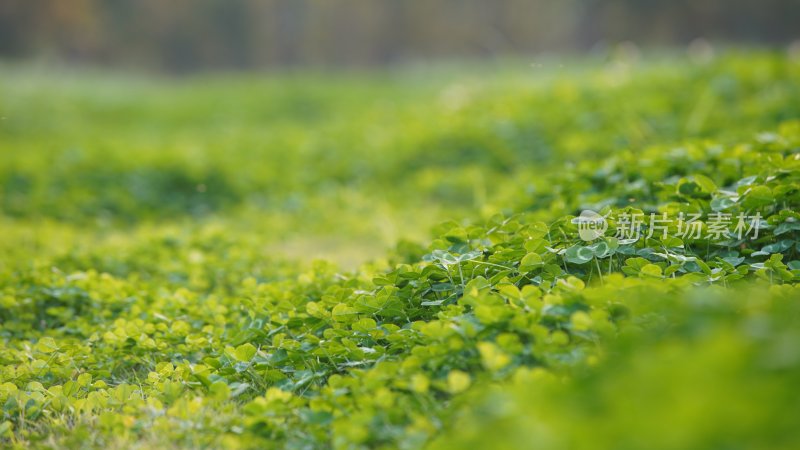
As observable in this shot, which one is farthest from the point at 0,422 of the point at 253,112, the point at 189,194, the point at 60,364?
the point at 253,112

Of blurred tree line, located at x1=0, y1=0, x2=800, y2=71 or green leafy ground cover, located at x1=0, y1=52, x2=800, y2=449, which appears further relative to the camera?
blurred tree line, located at x1=0, y1=0, x2=800, y2=71

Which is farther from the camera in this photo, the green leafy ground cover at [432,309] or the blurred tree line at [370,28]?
the blurred tree line at [370,28]

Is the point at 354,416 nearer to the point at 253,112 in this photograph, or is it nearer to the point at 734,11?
the point at 253,112

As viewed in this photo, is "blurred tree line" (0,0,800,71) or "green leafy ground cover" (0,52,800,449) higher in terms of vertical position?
"green leafy ground cover" (0,52,800,449)

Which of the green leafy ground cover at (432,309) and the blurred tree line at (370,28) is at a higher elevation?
the green leafy ground cover at (432,309)
